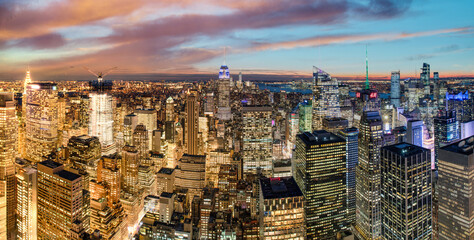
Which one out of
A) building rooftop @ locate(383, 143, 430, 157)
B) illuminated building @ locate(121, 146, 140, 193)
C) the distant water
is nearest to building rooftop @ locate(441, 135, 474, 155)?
building rooftop @ locate(383, 143, 430, 157)

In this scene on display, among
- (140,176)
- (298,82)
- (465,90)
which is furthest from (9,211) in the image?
(298,82)

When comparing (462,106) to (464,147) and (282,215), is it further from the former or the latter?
(282,215)

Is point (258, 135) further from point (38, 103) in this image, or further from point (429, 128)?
point (38, 103)

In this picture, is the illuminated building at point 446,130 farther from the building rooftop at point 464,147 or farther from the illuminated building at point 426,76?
the building rooftop at point 464,147

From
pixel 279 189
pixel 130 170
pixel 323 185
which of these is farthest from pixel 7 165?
pixel 323 185

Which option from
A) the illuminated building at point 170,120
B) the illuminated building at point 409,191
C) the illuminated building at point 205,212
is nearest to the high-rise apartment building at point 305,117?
the illuminated building at point 170,120

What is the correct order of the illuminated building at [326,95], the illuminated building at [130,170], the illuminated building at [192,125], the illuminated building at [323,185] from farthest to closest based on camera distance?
1. the illuminated building at [326,95]
2. the illuminated building at [192,125]
3. the illuminated building at [130,170]
4. the illuminated building at [323,185]

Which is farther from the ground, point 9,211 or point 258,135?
point 258,135
